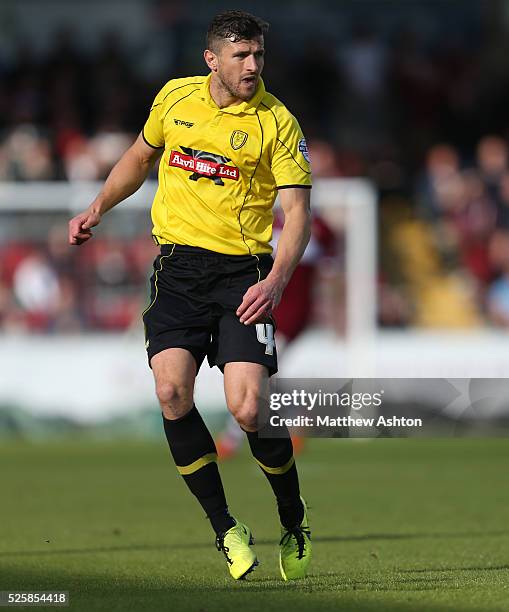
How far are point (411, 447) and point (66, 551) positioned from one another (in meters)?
8.51

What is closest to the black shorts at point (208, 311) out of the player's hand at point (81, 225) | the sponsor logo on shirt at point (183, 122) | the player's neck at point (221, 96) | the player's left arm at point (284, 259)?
the player's left arm at point (284, 259)

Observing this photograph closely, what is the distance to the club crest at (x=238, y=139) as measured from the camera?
657 cm

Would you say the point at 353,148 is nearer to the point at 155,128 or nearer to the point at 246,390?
the point at 155,128

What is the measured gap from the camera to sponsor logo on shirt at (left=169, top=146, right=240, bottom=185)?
6.60 m

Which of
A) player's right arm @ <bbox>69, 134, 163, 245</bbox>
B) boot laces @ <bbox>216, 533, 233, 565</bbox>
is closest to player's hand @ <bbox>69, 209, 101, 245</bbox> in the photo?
player's right arm @ <bbox>69, 134, 163, 245</bbox>

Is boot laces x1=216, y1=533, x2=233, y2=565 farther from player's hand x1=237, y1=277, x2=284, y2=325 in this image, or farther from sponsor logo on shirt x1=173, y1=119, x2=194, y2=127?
sponsor logo on shirt x1=173, y1=119, x2=194, y2=127

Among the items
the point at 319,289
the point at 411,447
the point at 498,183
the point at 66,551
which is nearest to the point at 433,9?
the point at 498,183

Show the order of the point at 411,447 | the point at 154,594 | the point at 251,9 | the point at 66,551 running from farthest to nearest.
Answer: the point at 251,9 → the point at 411,447 → the point at 66,551 → the point at 154,594

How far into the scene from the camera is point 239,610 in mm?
5723

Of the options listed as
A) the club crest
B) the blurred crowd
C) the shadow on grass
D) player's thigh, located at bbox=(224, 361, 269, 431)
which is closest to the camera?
player's thigh, located at bbox=(224, 361, 269, 431)

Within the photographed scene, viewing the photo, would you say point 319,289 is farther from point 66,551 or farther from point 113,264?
point 66,551

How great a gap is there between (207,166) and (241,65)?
18.5 inches

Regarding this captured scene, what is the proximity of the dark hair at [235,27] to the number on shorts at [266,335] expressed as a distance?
49.4 inches

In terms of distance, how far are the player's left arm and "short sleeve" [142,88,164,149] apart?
2.22 ft
